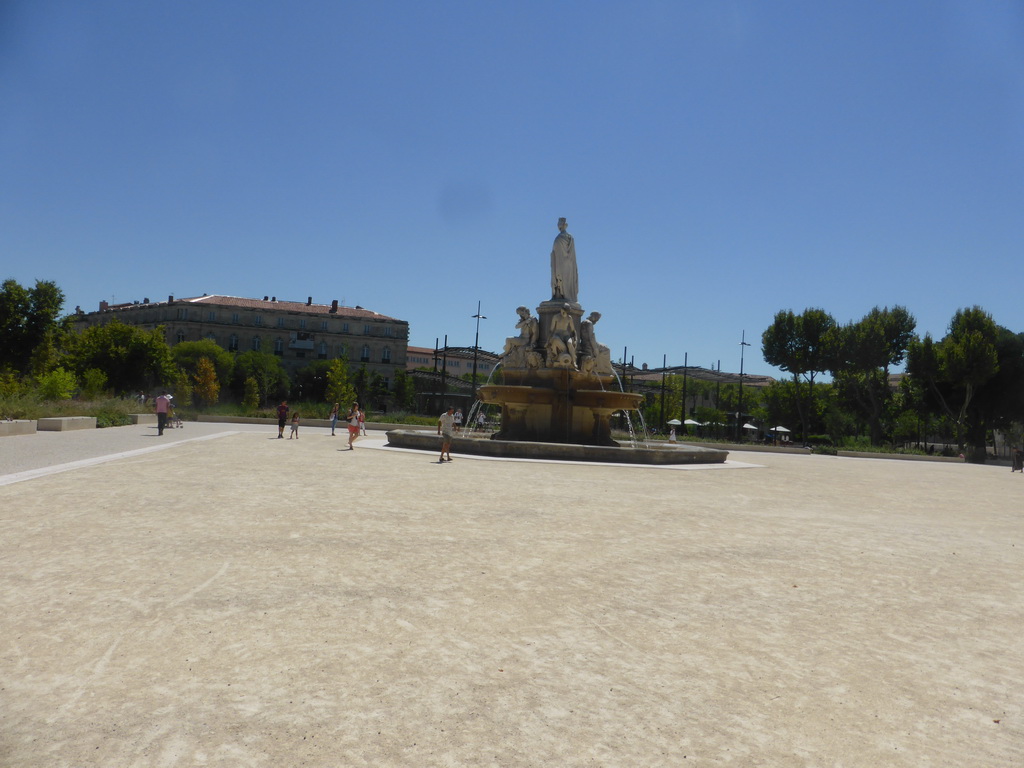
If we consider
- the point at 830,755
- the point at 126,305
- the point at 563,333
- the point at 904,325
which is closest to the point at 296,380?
the point at 126,305

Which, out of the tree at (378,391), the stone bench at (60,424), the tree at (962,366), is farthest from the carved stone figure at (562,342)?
the tree at (378,391)

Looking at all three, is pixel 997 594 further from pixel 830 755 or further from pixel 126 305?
pixel 126 305

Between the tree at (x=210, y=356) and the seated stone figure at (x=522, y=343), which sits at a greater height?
the tree at (x=210, y=356)

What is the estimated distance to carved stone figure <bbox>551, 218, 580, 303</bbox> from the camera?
75.0 feet

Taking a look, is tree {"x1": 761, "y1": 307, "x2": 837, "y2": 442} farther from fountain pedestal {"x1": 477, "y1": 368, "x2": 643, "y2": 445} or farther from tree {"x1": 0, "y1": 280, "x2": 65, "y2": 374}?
tree {"x1": 0, "y1": 280, "x2": 65, "y2": 374}

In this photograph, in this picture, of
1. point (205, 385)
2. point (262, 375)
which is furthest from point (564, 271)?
point (262, 375)

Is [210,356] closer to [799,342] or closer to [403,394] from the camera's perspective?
[403,394]

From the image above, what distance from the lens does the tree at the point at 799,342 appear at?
54.6 meters

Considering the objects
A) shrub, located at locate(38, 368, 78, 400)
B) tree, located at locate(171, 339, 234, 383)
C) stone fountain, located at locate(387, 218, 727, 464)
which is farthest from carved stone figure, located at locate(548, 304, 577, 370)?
tree, located at locate(171, 339, 234, 383)

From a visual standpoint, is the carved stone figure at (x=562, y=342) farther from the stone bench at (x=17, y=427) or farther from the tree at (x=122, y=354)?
the tree at (x=122, y=354)

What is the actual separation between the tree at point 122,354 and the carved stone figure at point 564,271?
35.0m

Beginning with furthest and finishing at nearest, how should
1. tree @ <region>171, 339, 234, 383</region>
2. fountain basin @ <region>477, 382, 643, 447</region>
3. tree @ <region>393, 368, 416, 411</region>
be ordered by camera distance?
tree @ <region>171, 339, 234, 383</region> < tree @ <region>393, 368, 416, 411</region> < fountain basin @ <region>477, 382, 643, 447</region>

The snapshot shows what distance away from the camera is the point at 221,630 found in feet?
13.7

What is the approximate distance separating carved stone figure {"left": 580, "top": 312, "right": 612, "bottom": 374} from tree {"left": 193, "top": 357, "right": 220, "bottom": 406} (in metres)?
59.4
